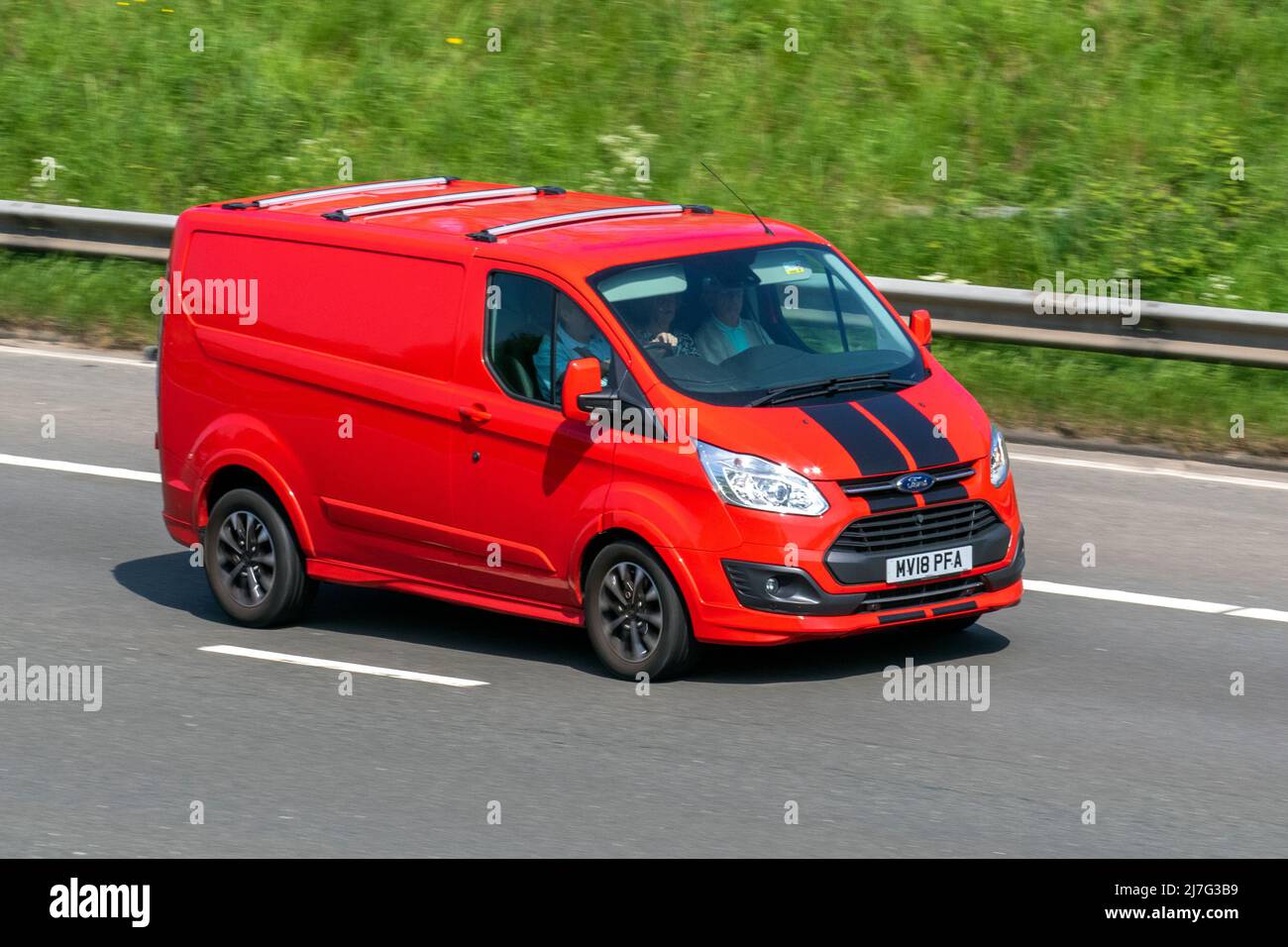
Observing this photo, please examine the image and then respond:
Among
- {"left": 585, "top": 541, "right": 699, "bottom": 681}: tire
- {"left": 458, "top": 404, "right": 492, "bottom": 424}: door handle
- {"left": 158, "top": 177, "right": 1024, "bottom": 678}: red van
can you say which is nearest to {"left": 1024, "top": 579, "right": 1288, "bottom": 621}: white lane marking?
{"left": 158, "top": 177, "right": 1024, "bottom": 678}: red van

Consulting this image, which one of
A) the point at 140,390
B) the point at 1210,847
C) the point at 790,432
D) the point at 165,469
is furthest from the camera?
the point at 140,390

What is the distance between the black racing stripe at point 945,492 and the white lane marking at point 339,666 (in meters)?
2.03

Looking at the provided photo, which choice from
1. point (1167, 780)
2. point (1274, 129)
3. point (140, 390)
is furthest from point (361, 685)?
point (1274, 129)

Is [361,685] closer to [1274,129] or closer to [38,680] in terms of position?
[38,680]

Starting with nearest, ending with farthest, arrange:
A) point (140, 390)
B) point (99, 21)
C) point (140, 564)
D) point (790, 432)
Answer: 1. point (790, 432)
2. point (140, 564)
3. point (140, 390)
4. point (99, 21)

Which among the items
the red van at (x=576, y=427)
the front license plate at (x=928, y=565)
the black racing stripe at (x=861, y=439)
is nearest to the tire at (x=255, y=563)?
the red van at (x=576, y=427)

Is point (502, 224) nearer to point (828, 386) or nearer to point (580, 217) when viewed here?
point (580, 217)

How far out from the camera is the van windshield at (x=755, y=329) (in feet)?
28.5

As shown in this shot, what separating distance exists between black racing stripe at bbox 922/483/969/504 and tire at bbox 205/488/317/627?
3.08 m

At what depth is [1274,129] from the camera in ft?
56.4

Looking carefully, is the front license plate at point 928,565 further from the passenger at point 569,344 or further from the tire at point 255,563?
the tire at point 255,563

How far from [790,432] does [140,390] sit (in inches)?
299

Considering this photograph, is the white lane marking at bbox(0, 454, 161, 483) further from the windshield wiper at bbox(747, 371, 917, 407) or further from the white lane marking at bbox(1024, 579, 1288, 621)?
the white lane marking at bbox(1024, 579, 1288, 621)

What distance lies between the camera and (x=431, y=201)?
32.8 feet
